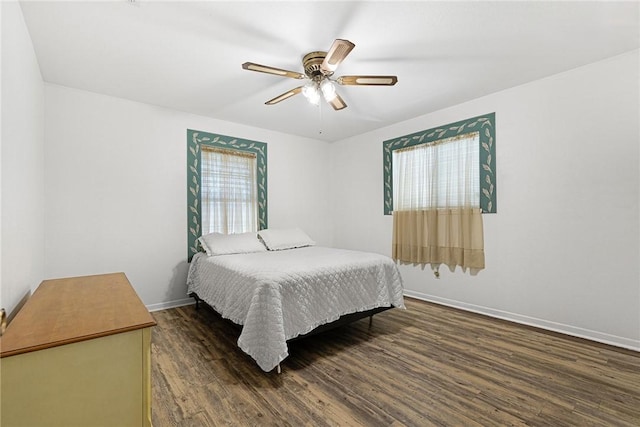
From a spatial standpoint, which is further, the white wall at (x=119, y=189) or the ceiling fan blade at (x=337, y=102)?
the white wall at (x=119, y=189)

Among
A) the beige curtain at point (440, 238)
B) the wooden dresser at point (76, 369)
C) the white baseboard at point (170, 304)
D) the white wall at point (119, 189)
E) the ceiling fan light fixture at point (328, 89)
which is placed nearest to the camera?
the wooden dresser at point (76, 369)

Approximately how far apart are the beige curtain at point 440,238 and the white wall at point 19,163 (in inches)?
152

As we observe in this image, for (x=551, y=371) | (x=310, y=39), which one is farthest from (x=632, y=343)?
(x=310, y=39)

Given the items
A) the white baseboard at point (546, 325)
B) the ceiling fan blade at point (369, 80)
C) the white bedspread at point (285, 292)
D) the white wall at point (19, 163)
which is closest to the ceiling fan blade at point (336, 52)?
the ceiling fan blade at point (369, 80)

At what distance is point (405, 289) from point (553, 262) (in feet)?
6.02

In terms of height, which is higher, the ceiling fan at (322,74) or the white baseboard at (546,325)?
the ceiling fan at (322,74)

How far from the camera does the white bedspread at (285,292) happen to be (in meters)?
2.12

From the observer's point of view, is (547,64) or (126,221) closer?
(547,64)

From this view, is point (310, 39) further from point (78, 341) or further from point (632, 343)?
point (632, 343)

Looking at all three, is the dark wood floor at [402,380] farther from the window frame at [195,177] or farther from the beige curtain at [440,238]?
the window frame at [195,177]

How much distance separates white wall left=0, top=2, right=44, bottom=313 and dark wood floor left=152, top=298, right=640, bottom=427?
1106 millimetres

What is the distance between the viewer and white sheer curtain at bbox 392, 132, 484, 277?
3451 mm

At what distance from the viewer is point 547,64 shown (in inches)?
104

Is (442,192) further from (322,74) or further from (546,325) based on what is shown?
(322,74)
